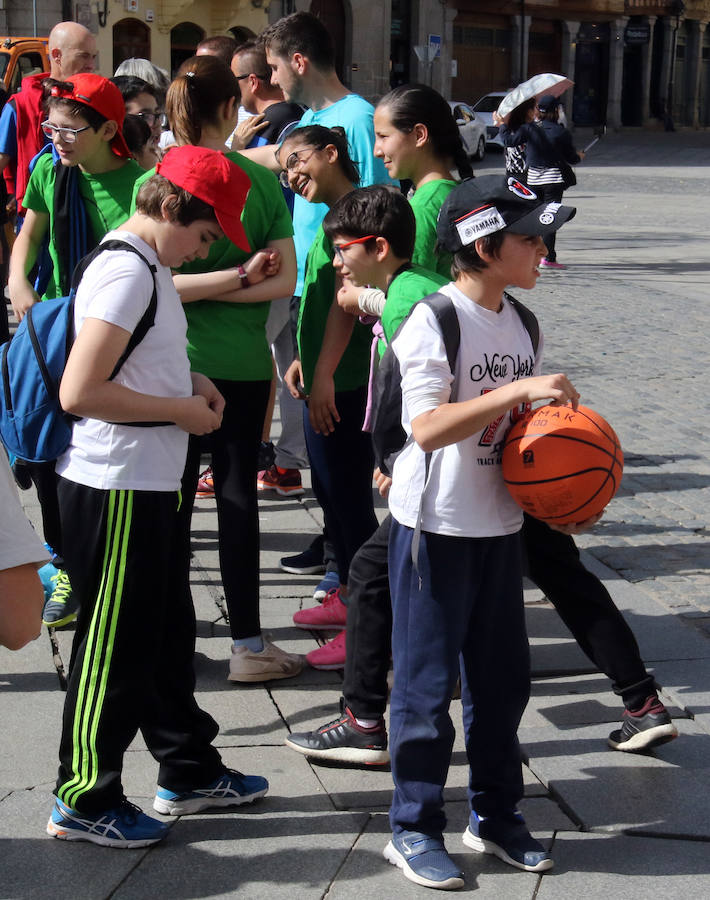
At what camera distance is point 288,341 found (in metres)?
6.50

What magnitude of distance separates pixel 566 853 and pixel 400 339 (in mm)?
1334

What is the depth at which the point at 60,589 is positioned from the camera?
4.71 metres

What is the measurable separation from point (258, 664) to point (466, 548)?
4.54ft

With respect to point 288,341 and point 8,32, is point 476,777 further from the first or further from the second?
point 8,32

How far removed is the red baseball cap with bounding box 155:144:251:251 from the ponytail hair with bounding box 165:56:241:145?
105cm

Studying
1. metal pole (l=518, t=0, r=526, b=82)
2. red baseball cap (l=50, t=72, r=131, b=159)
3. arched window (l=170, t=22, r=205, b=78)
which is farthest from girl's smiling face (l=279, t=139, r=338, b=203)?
Result: metal pole (l=518, t=0, r=526, b=82)

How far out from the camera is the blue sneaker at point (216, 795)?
130 inches

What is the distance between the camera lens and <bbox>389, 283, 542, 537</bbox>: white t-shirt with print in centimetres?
286

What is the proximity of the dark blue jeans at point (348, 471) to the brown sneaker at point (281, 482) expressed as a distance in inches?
78.5

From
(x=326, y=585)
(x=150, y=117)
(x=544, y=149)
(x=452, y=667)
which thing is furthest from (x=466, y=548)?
(x=544, y=149)

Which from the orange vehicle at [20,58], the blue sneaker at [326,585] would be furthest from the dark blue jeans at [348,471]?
the orange vehicle at [20,58]

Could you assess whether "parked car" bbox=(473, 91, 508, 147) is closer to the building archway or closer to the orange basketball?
the building archway

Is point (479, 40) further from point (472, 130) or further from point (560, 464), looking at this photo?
point (560, 464)

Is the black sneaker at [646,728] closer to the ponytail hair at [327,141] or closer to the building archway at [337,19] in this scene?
the ponytail hair at [327,141]
